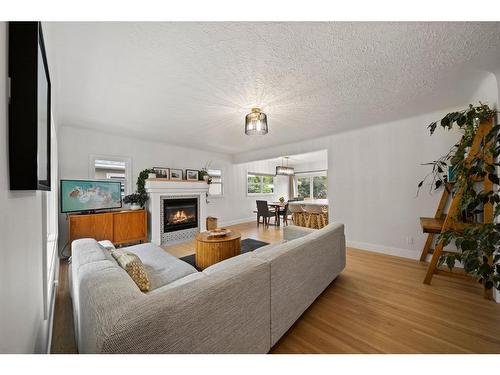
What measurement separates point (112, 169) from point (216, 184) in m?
2.81

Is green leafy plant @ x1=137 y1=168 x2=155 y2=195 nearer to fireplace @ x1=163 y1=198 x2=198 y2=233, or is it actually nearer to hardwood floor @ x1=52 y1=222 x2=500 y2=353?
fireplace @ x1=163 y1=198 x2=198 y2=233

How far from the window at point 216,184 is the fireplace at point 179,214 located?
1.25m

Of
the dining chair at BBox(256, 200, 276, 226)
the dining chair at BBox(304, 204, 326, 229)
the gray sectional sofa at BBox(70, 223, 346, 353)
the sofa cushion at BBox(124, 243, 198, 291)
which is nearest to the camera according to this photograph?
the gray sectional sofa at BBox(70, 223, 346, 353)

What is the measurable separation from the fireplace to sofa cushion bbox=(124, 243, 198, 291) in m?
1.76

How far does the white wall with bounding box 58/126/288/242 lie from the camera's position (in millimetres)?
3532

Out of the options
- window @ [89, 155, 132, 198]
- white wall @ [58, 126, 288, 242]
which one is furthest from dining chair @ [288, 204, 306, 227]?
window @ [89, 155, 132, 198]

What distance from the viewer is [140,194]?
13.1 feet

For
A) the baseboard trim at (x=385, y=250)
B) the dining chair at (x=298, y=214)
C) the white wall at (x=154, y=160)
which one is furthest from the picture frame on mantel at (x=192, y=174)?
the baseboard trim at (x=385, y=250)

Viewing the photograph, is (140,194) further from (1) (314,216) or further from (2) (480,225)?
(2) (480,225)

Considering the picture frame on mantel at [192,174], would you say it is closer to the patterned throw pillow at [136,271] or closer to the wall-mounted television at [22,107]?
the patterned throw pillow at [136,271]

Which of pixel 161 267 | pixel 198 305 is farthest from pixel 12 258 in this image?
pixel 161 267
